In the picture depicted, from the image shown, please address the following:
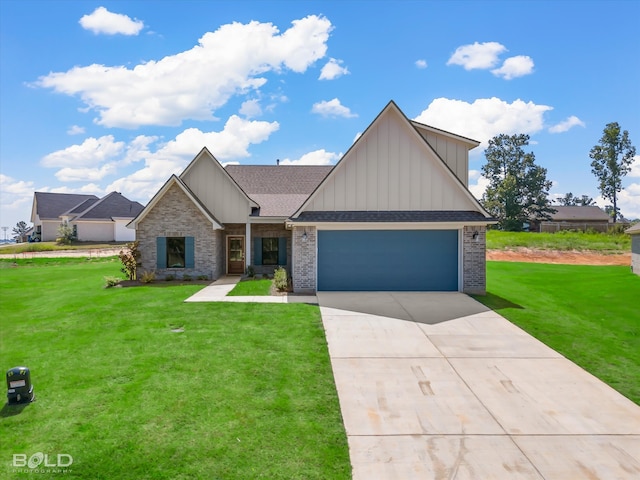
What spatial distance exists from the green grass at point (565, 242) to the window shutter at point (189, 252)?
85.7ft

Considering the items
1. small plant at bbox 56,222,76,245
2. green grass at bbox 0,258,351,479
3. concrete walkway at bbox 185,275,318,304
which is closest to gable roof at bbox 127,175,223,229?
concrete walkway at bbox 185,275,318,304

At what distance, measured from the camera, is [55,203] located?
51938 millimetres

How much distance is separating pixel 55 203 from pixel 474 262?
56.2 metres

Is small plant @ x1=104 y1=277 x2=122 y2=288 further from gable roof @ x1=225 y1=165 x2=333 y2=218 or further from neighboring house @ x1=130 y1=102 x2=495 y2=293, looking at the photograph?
neighboring house @ x1=130 y1=102 x2=495 y2=293

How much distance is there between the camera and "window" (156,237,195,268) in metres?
18.9

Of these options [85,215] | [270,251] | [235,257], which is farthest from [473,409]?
[85,215]

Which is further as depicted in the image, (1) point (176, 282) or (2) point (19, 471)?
(1) point (176, 282)

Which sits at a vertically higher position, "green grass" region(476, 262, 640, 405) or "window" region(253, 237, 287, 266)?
"window" region(253, 237, 287, 266)

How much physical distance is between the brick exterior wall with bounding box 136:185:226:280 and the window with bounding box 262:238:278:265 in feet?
9.67

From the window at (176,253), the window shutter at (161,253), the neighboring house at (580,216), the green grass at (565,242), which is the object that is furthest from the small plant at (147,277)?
the neighboring house at (580,216)

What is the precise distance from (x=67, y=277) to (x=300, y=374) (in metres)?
19.2

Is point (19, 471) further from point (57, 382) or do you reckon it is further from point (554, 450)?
point (554, 450)

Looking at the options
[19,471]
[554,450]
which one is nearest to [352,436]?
[554,450]

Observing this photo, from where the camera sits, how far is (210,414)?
19.6 ft
